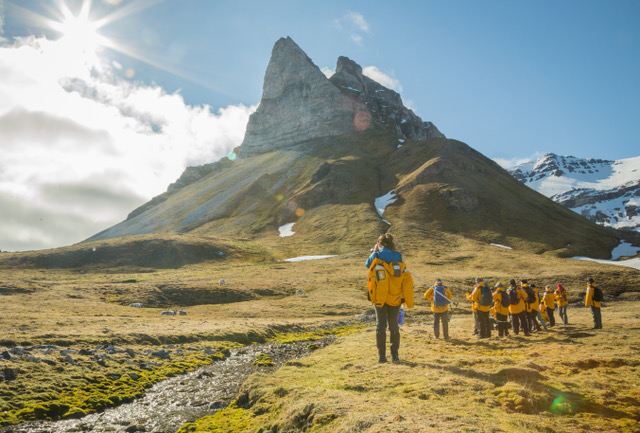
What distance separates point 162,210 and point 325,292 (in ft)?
513

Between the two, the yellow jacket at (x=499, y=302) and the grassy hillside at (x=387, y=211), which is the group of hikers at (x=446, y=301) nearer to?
the yellow jacket at (x=499, y=302)

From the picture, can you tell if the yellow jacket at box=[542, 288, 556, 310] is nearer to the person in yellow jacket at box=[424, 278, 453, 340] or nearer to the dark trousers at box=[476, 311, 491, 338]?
the dark trousers at box=[476, 311, 491, 338]

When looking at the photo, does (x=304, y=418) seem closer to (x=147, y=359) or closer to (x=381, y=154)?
(x=147, y=359)

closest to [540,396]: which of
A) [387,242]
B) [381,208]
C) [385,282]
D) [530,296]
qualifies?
[385,282]

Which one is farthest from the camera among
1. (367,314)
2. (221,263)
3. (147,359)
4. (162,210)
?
(162,210)

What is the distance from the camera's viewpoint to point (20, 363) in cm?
1460

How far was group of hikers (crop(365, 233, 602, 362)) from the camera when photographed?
12203 millimetres

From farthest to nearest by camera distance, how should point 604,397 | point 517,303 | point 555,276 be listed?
point 555,276 < point 517,303 < point 604,397

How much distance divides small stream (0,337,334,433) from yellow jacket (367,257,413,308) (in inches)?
256

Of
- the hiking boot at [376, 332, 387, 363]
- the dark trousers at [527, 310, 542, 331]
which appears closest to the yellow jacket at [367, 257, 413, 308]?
the hiking boot at [376, 332, 387, 363]

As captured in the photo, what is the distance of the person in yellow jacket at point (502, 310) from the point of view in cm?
2162

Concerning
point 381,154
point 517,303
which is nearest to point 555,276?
point 517,303

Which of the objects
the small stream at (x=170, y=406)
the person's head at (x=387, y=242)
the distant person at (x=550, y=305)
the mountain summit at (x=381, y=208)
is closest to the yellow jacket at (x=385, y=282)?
the person's head at (x=387, y=242)

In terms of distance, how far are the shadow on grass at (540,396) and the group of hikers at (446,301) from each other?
342 cm
